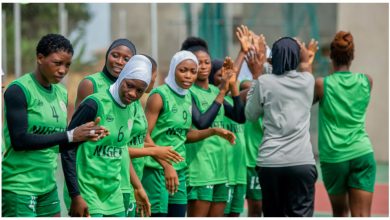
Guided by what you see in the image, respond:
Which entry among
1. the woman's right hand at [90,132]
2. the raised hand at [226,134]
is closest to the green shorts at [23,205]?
the woman's right hand at [90,132]

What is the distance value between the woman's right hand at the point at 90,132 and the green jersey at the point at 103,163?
26cm

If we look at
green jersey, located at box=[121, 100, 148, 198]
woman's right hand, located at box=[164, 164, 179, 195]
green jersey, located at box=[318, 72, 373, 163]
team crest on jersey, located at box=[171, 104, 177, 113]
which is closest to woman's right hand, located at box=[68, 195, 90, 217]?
green jersey, located at box=[121, 100, 148, 198]

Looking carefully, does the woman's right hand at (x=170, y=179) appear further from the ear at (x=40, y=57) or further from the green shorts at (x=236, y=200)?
the green shorts at (x=236, y=200)

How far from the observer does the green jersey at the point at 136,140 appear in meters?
6.57

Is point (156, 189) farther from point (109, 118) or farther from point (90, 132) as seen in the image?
point (90, 132)

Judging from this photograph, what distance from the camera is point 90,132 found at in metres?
5.94

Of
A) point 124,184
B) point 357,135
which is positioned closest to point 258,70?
point 357,135

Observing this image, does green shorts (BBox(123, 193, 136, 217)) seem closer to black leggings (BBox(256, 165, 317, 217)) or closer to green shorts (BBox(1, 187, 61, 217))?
green shorts (BBox(1, 187, 61, 217))

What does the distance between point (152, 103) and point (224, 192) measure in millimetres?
1208

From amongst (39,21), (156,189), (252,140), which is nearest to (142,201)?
(156,189)

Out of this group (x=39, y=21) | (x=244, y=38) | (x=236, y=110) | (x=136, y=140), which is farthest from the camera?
(x=39, y=21)

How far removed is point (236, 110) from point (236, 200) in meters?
0.99

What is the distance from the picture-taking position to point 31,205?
645 centimetres

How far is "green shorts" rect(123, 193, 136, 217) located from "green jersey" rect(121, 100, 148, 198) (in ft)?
0.11
